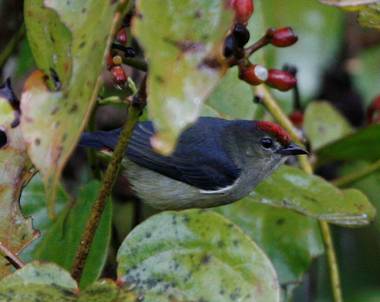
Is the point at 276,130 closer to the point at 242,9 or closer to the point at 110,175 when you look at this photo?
the point at 242,9

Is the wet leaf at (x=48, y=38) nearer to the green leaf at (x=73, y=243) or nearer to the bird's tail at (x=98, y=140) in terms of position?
the green leaf at (x=73, y=243)

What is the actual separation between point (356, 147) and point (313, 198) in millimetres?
450

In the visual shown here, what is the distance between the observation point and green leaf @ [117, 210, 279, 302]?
5.72ft

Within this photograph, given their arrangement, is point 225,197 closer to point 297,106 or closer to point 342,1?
point 297,106

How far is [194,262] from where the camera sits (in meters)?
1.80

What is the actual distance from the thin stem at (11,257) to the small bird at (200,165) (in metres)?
0.93

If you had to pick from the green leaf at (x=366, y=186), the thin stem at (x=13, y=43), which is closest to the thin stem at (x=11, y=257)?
the thin stem at (x=13, y=43)

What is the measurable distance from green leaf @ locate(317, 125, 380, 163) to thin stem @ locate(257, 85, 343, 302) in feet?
0.25

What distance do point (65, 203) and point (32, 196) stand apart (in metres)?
0.09

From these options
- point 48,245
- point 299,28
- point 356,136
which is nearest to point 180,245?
point 48,245

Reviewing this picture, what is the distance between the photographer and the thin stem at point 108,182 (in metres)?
1.51

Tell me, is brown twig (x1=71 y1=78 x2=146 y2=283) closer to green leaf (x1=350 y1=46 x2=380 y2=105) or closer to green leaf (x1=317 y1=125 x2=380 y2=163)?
green leaf (x1=317 y1=125 x2=380 y2=163)

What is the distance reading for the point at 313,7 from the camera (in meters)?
3.70

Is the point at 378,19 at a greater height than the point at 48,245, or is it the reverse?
the point at 378,19
